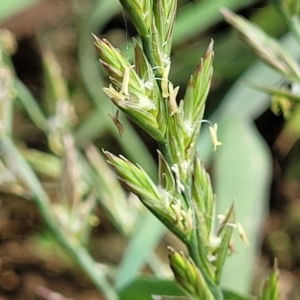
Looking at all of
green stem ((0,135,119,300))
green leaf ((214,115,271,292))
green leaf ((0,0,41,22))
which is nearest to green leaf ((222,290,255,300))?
green stem ((0,135,119,300))

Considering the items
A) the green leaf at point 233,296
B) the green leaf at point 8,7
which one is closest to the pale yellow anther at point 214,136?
the green leaf at point 233,296

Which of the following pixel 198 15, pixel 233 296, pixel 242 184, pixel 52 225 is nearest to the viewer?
pixel 233 296

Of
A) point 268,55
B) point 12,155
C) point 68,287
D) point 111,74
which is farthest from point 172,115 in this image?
point 68,287

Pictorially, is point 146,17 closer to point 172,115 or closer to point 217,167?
point 172,115

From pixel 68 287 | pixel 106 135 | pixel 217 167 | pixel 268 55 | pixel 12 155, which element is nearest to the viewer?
pixel 268 55

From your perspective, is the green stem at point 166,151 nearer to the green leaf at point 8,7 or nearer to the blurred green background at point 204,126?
the blurred green background at point 204,126

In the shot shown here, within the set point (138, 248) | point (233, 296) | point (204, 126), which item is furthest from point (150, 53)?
point (204, 126)

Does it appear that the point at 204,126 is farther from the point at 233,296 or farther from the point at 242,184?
the point at 233,296
